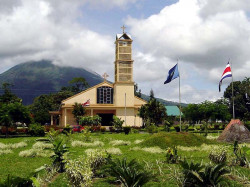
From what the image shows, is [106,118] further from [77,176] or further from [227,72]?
[77,176]

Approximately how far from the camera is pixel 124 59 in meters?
47.0

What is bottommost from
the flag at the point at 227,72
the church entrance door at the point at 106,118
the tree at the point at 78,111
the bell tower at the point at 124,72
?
the church entrance door at the point at 106,118

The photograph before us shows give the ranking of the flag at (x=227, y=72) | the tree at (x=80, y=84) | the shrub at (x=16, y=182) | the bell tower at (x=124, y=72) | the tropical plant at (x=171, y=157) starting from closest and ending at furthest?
the shrub at (x=16, y=182), the tropical plant at (x=171, y=157), the flag at (x=227, y=72), the bell tower at (x=124, y=72), the tree at (x=80, y=84)

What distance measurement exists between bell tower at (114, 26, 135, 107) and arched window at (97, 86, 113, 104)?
128 centimetres

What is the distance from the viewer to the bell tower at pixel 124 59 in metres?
46.8

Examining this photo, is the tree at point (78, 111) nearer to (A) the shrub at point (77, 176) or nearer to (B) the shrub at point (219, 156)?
(B) the shrub at point (219, 156)

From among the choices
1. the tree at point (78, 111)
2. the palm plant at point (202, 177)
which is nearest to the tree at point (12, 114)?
the tree at point (78, 111)

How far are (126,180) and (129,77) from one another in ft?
133

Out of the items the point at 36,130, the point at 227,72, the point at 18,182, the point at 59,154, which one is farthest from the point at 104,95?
the point at 18,182

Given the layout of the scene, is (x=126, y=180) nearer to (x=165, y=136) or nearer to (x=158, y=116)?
(x=165, y=136)

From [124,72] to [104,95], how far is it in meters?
4.64

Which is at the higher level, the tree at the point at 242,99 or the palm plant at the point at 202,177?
the tree at the point at 242,99

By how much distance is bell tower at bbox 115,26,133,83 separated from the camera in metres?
46.8

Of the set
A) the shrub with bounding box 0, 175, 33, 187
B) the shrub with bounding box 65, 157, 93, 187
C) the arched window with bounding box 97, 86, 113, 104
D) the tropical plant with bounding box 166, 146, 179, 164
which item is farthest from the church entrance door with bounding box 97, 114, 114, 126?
the shrub with bounding box 0, 175, 33, 187
